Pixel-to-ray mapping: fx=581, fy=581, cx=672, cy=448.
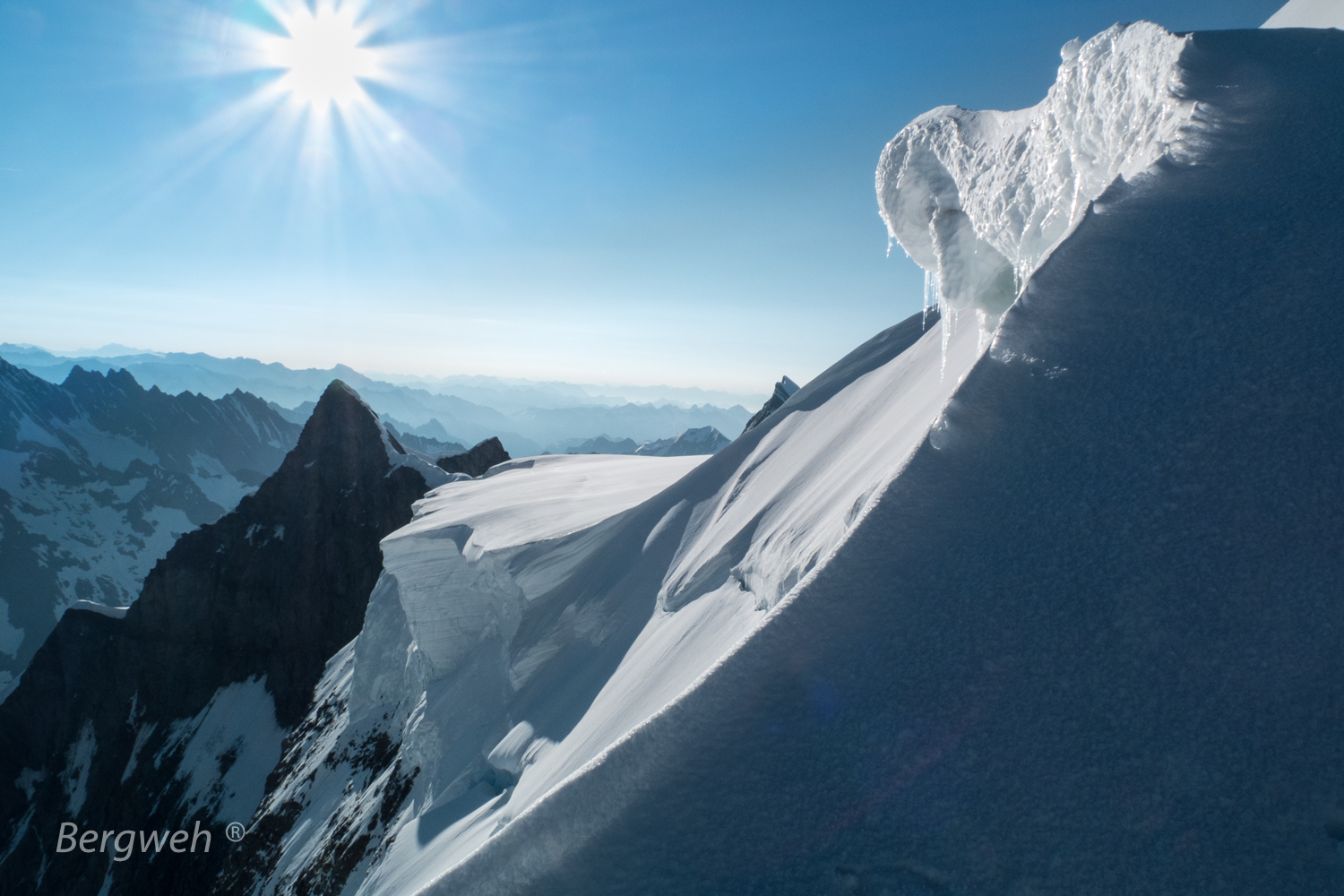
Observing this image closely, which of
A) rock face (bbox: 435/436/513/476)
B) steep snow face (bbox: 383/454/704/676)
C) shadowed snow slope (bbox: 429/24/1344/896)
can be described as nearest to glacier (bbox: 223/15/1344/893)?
shadowed snow slope (bbox: 429/24/1344/896)

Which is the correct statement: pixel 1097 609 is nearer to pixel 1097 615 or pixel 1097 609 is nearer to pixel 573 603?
pixel 1097 615

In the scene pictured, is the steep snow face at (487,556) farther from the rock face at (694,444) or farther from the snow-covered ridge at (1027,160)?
the rock face at (694,444)

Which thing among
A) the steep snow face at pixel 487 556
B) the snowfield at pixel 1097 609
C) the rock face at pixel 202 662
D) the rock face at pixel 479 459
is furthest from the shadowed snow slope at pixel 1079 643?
the rock face at pixel 479 459

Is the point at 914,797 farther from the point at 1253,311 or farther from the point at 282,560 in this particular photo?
the point at 282,560

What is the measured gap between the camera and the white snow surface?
6074 mm

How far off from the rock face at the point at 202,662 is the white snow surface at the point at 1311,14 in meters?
40.5

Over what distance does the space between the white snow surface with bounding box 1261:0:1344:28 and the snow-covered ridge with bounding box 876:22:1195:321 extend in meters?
2.84

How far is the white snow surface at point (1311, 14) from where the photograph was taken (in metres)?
6.07

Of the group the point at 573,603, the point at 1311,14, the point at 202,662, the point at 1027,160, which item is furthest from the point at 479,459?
the point at 1311,14

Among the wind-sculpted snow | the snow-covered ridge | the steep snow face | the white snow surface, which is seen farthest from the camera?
the steep snow face

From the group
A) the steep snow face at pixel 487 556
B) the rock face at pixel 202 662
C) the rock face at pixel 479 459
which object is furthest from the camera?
Result: the rock face at pixel 479 459

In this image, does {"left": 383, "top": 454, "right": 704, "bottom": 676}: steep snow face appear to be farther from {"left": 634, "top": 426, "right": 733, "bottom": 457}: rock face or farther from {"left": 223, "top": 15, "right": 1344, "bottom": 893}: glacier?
{"left": 634, "top": 426, "right": 733, "bottom": 457}: rock face

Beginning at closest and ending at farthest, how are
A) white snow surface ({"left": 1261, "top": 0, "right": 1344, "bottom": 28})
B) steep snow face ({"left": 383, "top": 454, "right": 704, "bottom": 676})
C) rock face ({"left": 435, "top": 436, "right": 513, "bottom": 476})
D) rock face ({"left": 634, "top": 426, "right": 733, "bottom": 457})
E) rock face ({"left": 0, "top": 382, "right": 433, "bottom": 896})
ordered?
white snow surface ({"left": 1261, "top": 0, "right": 1344, "bottom": 28}), steep snow face ({"left": 383, "top": 454, "right": 704, "bottom": 676}), rock face ({"left": 0, "top": 382, "right": 433, "bottom": 896}), rock face ({"left": 435, "top": 436, "right": 513, "bottom": 476}), rock face ({"left": 634, "top": 426, "right": 733, "bottom": 457})

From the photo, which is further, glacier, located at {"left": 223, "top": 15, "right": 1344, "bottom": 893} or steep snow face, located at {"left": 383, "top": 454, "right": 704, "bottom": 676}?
steep snow face, located at {"left": 383, "top": 454, "right": 704, "bottom": 676}
